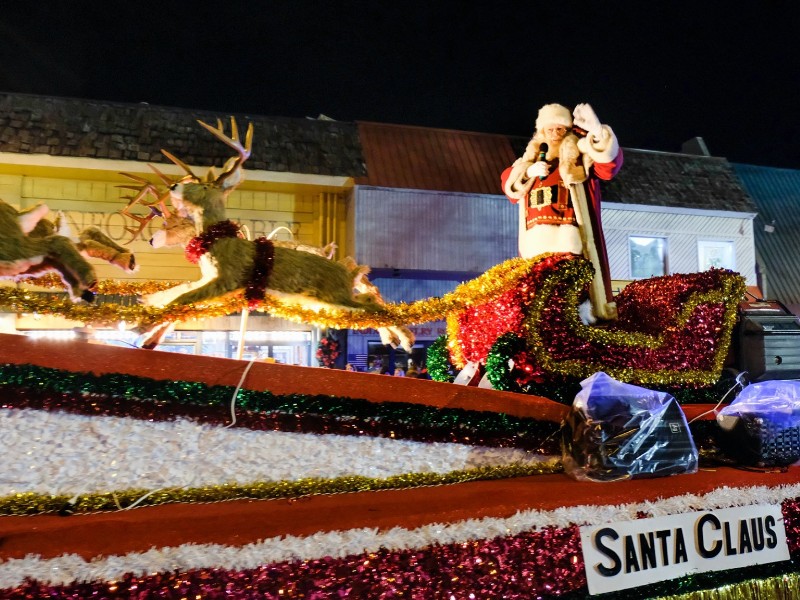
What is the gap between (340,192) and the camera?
417 inches

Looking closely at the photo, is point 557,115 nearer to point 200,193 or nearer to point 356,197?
point 200,193

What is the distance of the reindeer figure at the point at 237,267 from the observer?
9.03ft

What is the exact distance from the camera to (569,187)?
372 centimetres

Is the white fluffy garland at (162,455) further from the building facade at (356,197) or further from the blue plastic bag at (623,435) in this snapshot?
the building facade at (356,197)

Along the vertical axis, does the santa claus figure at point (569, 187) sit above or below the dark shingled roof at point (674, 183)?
below

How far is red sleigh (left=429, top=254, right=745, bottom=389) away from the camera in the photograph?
123 inches

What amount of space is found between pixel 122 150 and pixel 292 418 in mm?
8401

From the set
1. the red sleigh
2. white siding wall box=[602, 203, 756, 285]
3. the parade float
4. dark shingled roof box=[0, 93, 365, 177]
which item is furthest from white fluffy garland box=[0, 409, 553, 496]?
white siding wall box=[602, 203, 756, 285]

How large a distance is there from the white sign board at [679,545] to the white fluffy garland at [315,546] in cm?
6

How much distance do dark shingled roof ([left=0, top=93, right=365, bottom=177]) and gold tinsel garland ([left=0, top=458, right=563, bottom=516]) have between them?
26.7 ft

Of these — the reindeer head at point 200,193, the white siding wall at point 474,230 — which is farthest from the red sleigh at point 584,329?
the white siding wall at point 474,230

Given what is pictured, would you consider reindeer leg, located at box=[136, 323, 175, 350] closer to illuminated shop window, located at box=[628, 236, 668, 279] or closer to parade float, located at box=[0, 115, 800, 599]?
parade float, located at box=[0, 115, 800, 599]

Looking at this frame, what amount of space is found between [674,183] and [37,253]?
40.2 ft

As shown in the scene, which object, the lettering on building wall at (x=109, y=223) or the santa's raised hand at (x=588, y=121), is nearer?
the santa's raised hand at (x=588, y=121)
